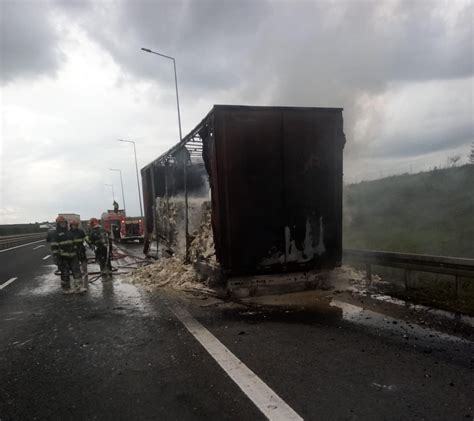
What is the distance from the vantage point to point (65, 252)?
8.57m

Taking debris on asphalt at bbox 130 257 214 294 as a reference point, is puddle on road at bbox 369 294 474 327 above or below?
below

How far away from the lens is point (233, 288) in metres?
6.61

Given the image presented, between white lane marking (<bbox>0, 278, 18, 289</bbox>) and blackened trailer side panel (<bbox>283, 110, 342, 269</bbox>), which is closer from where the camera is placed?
blackened trailer side panel (<bbox>283, 110, 342, 269</bbox>)

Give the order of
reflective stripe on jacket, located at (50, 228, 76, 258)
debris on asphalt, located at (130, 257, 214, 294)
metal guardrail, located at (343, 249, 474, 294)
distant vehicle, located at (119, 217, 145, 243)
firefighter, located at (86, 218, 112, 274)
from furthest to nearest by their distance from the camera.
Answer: distant vehicle, located at (119, 217, 145, 243)
firefighter, located at (86, 218, 112, 274)
reflective stripe on jacket, located at (50, 228, 76, 258)
debris on asphalt, located at (130, 257, 214, 294)
metal guardrail, located at (343, 249, 474, 294)

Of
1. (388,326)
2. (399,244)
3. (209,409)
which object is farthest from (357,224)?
(209,409)

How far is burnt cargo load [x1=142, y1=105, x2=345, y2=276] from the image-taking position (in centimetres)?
648


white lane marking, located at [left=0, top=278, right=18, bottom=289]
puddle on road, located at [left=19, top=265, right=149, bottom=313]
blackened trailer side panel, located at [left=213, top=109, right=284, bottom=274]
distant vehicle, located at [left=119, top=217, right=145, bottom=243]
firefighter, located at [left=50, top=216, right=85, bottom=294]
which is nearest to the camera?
blackened trailer side panel, located at [left=213, top=109, right=284, bottom=274]

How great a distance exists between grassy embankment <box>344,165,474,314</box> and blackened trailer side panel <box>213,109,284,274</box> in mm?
2457

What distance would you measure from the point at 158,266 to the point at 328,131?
5.46 meters

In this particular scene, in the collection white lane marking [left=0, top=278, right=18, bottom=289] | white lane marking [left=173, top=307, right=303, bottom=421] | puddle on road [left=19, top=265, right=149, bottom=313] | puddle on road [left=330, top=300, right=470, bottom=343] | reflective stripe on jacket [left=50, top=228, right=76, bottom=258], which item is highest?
reflective stripe on jacket [left=50, top=228, right=76, bottom=258]

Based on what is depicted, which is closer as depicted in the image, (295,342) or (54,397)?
(54,397)

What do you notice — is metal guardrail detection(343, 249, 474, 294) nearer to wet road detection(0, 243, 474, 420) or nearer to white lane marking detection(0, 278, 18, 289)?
wet road detection(0, 243, 474, 420)

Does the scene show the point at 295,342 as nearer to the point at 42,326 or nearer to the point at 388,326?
the point at 388,326

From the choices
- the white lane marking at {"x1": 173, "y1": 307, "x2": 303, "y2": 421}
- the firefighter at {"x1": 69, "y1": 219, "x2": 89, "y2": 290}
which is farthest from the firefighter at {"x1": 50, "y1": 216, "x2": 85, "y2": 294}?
the white lane marking at {"x1": 173, "y1": 307, "x2": 303, "y2": 421}
